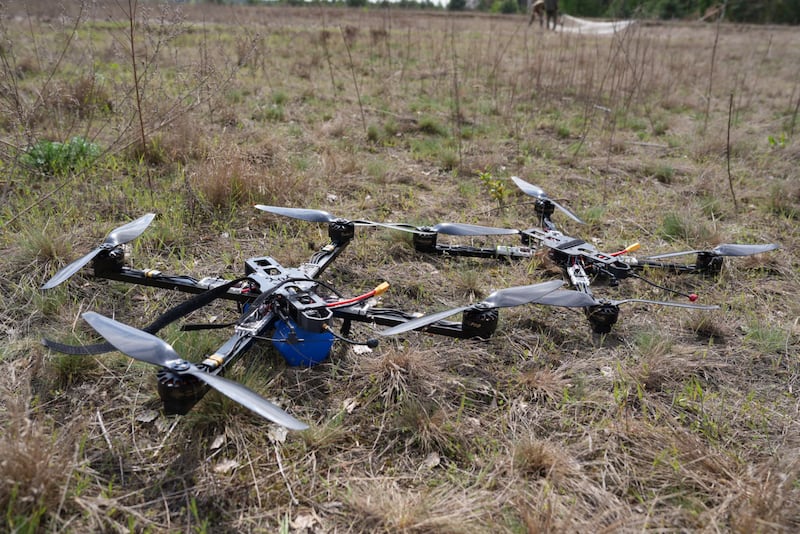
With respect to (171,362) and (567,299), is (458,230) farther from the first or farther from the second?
(171,362)

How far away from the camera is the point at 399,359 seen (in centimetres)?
263

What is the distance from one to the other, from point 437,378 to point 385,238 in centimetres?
177

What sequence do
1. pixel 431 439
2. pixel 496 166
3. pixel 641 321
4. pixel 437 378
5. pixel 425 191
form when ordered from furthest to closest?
pixel 496 166 → pixel 425 191 → pixel 641 321 → pixel 437 378 → pixel 431 439

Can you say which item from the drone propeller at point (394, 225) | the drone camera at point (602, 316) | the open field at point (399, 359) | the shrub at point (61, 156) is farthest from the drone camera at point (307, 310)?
the shrub at point (61, 156)

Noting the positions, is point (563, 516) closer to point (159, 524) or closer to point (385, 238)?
point (159, 524)

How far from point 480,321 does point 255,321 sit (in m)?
1.08

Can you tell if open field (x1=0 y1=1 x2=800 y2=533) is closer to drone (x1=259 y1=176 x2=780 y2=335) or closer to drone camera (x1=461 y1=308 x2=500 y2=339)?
drone (x1=259 y1=176 x2=780 y2=335)

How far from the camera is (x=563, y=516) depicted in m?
1.89

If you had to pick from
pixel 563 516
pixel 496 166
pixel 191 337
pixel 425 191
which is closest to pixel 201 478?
pixel 191 337

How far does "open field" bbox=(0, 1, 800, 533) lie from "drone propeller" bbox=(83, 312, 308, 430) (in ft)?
1.32

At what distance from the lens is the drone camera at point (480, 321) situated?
8.01 ft

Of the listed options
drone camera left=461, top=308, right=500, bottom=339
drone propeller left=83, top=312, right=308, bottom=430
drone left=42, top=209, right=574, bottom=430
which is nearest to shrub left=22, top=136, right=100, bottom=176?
drone left=42, top=209, right=574, bottom=430

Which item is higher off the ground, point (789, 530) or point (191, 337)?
point (191, 337)

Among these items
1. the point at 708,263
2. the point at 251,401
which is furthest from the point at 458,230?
the point at 251,401
